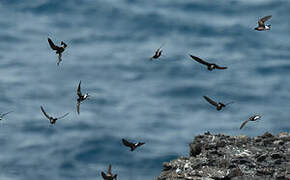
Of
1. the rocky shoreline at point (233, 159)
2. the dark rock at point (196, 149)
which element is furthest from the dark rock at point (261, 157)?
the dark rock at point (196, 149)

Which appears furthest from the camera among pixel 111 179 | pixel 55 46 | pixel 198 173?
pixel 55 46

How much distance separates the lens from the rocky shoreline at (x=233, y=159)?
2819cm

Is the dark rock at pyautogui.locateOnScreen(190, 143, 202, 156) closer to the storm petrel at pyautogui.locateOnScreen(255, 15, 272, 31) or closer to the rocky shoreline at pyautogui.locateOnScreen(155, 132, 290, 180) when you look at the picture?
the rocky shoreline at pyautogui.locateOnScreen(155, 132, 290, 180)

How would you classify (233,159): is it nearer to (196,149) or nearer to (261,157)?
(261,157)

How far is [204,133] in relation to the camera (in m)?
32.4

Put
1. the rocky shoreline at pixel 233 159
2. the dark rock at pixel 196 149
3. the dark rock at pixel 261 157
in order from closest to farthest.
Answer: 1. the rocky shoreline at pixel 233 159
2. the dark rock at pixel 261 157
3. the dark rock at pixel 196 149

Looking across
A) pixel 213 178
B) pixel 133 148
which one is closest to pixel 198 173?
pixel 213 178

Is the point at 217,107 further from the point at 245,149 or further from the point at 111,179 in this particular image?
the point at 111,179

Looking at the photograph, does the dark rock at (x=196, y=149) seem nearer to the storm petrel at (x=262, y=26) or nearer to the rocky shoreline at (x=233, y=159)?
the rocky shoreline at (x=233, y=159)

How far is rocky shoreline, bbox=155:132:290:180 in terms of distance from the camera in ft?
92.5

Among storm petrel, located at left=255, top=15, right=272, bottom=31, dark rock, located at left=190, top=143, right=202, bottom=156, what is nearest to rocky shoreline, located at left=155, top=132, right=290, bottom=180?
dark rock, located at left=190, top=143, right=202, bottom=156

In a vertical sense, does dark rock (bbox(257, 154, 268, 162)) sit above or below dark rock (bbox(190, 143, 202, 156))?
below

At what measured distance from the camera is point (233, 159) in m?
29.7

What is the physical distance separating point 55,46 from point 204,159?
7.22 m
